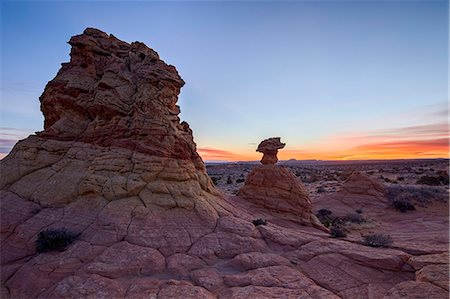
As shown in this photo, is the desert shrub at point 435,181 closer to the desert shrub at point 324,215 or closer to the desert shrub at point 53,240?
the desert shrub at point 324,215

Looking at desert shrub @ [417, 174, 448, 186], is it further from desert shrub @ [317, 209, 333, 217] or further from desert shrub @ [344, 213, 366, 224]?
desert shrub @ [317, 209, 333, 217]

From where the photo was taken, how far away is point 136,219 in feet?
34.4

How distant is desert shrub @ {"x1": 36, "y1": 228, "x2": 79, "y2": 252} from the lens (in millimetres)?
8992

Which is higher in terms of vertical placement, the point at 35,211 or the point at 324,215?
Result: the point at 35,211

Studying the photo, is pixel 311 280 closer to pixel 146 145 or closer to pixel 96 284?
pixel 96 284

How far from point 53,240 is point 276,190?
42.6 ft

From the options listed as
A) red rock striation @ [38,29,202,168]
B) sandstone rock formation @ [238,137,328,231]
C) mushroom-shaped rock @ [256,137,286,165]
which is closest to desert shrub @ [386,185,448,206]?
sandstone rock formation @ [238,137,328,231]

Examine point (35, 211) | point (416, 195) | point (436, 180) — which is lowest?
point (416, 195)

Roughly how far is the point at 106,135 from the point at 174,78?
14.5 ft

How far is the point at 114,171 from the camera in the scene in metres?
11.8

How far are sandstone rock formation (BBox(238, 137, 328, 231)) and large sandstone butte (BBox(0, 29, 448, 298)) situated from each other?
1.21m

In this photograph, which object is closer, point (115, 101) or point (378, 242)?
point (378, 242)

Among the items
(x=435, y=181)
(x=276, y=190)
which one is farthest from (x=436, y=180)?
(x=276, y=190)

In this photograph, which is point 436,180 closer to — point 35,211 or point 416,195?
point 416,195
